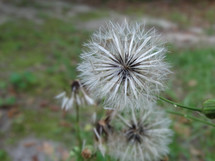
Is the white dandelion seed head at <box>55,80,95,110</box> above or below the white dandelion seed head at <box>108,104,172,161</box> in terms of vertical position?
above

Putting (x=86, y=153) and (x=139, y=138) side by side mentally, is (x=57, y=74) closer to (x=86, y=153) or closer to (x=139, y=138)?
(x=139, y=138)

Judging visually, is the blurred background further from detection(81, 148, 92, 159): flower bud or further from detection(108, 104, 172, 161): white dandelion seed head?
detection(81, 148, 92, 159): flower bud

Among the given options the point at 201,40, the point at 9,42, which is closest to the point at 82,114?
the point at 9,42

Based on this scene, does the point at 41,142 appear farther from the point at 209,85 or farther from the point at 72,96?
the point at 209,85

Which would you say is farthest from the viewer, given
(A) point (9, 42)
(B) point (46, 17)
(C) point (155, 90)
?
(B) point (46, 17)

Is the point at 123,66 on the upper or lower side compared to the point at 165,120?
upper

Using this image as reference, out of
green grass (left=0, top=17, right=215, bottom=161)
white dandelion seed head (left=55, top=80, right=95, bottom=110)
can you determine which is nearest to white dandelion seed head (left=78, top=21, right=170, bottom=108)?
white dandelion seed head (left=55, top=80, right=95, bottom=110)
